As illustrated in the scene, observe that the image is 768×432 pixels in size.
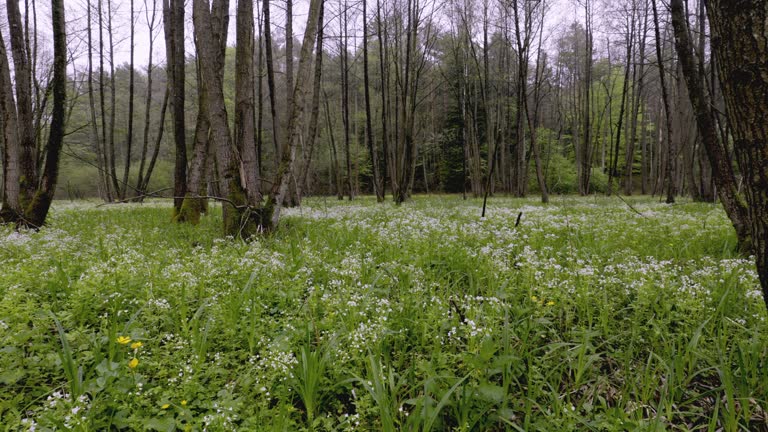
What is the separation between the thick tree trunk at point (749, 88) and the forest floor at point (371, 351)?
99 centimetres

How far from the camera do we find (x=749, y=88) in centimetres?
164

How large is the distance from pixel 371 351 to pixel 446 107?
38521 mm

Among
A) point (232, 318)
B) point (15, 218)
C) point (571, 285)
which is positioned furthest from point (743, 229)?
point (15, 218)

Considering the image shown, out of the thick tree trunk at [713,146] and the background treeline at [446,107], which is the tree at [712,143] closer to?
the thick tree trunk at [713,146]

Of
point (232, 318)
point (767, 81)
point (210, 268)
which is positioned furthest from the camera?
point (210, 268)

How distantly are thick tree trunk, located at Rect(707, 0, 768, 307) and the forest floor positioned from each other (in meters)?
0.99

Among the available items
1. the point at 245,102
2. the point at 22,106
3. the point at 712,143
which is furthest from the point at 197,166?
the point at 712,143

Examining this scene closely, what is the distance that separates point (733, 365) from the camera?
96.3 inches

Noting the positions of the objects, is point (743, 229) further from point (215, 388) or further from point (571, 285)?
point (215, 388)

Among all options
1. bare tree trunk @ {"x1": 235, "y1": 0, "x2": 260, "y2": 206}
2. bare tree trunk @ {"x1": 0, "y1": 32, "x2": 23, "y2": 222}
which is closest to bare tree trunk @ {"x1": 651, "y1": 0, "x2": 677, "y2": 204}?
bare tree trunk @ {"x1": 235, "y1": 0, "x2": 260, "y2": 206}

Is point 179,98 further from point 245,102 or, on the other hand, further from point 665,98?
point 665,98

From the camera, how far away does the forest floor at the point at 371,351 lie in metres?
1.94

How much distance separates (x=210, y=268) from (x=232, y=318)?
1400mm

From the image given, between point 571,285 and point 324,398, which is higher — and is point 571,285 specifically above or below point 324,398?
above
